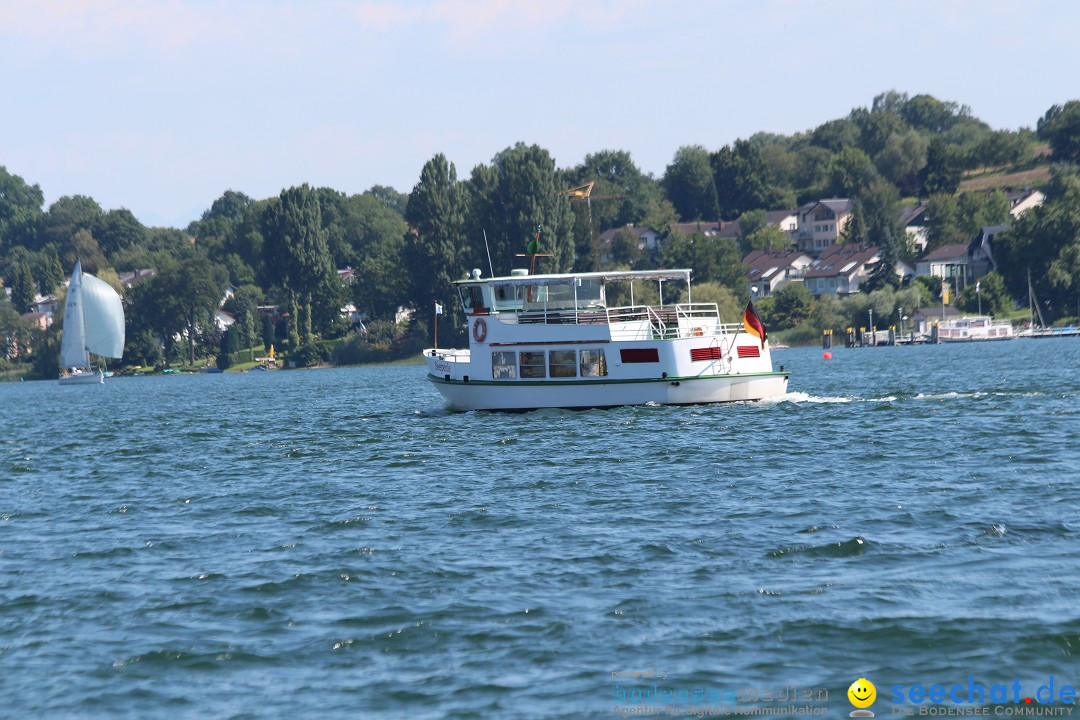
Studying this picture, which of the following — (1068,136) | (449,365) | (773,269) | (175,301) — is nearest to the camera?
(449,365)

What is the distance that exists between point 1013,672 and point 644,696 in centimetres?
418

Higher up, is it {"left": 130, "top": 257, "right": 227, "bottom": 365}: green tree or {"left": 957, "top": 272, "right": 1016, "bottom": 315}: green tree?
{"left": 130, "top": 257, "right": 227, "bottom": 365}: green tree

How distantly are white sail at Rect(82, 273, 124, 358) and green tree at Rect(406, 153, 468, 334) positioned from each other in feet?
109

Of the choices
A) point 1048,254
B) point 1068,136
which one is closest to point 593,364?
point 1048,254

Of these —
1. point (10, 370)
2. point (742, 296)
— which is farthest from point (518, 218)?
point (10, 370)

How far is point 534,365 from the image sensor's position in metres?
47.7

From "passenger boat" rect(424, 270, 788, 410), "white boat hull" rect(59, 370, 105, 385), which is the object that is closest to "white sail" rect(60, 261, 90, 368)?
"white boat hull" rect(59, 370, 105, 385)

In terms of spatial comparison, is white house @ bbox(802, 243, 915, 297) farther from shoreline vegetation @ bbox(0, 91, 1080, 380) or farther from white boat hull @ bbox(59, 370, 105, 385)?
white boat hull @ bbox(59, 370, 105, 385)

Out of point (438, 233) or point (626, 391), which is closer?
point (626, 391)

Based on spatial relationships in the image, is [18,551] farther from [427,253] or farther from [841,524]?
[427,253]

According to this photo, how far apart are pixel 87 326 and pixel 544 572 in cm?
12785

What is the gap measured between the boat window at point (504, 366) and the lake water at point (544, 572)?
773cm

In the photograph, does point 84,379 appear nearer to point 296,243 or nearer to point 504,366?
point 296,243

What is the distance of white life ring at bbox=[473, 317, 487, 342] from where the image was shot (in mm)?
48000
